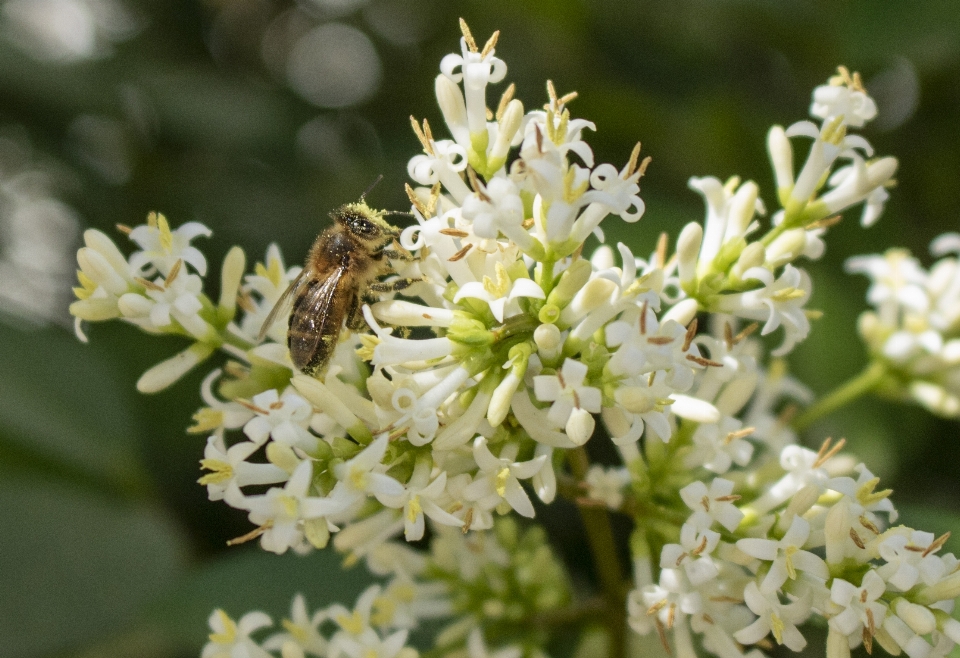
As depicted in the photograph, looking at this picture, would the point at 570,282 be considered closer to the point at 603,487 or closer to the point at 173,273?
the point at 603,487

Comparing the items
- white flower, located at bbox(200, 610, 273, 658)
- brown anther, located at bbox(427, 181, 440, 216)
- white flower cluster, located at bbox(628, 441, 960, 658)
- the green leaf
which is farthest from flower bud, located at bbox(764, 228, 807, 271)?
the green leaf

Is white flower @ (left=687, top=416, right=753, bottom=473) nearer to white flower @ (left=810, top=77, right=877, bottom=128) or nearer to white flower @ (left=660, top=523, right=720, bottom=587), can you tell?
white flower @ (left=660, top=523, right=720, bottom=587)

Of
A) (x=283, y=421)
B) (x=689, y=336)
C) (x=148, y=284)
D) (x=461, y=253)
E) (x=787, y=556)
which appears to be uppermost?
(x=148, y=284)

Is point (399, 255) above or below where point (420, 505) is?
above

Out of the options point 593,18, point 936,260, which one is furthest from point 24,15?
point 936,260

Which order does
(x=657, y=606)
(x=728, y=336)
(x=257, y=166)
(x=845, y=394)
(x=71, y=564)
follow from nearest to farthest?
(x=657, y=606) → (x=728, y=336) → (x=845, y=394) → (x=71, y=564) → (x=257, y=166)

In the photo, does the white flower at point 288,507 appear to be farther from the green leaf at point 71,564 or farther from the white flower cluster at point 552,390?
the green leaf at point 71,564

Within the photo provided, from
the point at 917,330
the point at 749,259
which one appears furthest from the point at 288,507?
the point at 917,330
